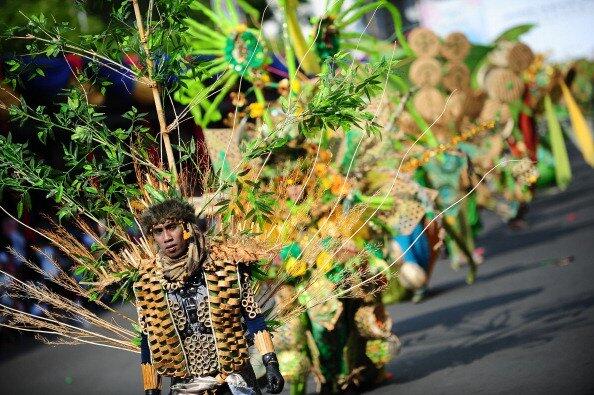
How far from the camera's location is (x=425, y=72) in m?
14.7

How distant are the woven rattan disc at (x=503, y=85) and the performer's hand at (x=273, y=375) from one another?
13.5 metres

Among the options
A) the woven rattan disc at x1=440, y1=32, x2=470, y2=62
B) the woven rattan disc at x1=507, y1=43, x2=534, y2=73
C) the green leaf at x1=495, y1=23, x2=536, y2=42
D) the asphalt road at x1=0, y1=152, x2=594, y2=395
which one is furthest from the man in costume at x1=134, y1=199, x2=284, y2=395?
the green leaf at x1=495, y1=23, x2=536, y2=42

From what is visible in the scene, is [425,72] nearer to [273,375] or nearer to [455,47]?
[455,47]

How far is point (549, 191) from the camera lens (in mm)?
24688

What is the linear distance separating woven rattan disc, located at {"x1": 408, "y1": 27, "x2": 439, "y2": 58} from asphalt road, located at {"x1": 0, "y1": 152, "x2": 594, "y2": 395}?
9.39 feet

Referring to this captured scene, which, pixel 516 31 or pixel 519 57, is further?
pixel 516 31

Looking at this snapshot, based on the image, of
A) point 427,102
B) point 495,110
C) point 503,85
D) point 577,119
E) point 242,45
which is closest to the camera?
point 242,45

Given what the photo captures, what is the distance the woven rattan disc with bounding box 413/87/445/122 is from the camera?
14578 mm

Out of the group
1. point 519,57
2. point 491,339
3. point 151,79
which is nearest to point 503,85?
point 519,57

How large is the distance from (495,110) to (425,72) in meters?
3.27

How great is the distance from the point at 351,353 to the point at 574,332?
1.77 meters

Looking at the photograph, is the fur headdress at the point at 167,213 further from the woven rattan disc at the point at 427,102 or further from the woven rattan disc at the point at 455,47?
the woven rattan disc at the point at 455,47

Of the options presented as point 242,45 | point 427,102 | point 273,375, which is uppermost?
point 427,102

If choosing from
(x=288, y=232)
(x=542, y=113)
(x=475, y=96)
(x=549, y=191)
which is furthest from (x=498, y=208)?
(x=288, y=232)
